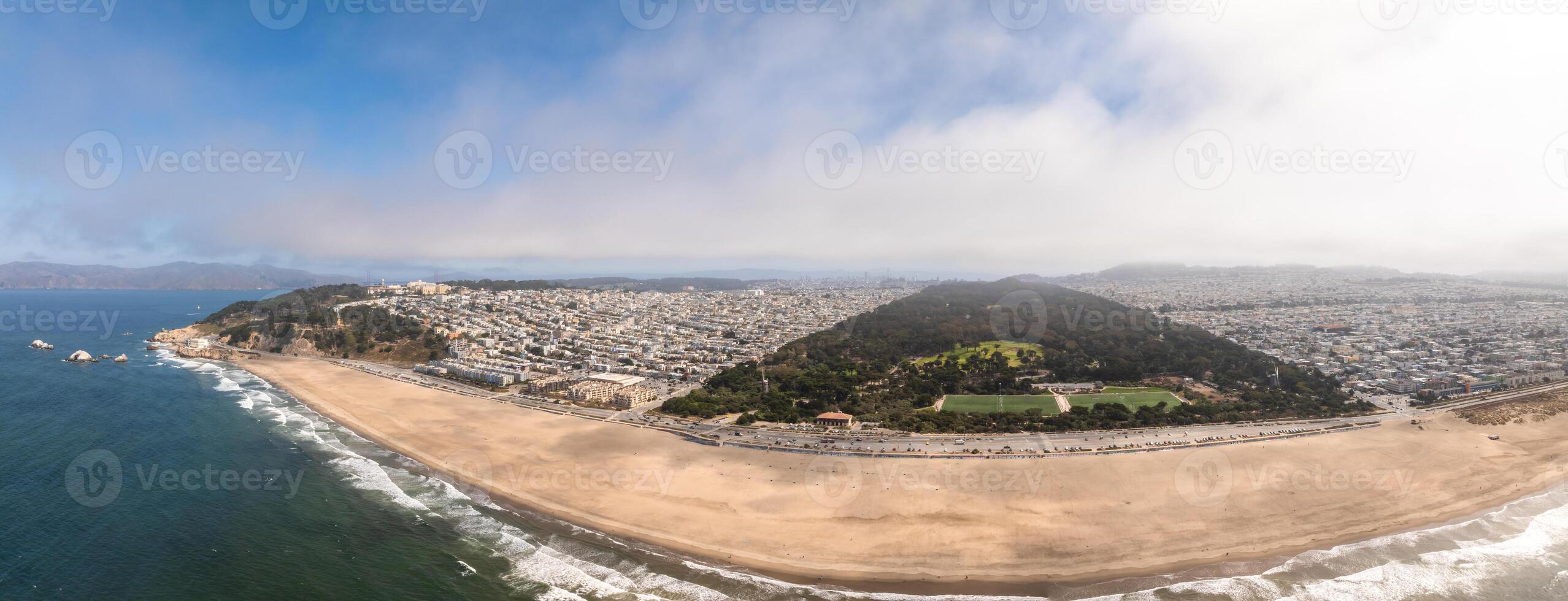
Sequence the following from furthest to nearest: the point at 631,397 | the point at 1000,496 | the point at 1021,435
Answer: the point at 631,397
the point at 1021,435
the point at 1000,496

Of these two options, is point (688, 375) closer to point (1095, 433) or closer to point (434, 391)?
point (434, 391)

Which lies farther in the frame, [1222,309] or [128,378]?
[1222,309]

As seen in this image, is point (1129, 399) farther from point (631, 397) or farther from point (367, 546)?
point (367, 546)

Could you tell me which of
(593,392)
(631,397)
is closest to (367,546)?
(631,397)

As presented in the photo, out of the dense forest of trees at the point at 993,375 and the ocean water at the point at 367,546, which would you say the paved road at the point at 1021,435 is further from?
the ocean water at the point at 367,546

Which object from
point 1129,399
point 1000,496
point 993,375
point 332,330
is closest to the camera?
point 1000,496

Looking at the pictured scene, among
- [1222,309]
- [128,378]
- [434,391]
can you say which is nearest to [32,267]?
[128,378]

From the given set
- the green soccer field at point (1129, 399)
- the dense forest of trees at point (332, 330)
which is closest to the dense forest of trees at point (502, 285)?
the dense forest of trees at point (332, 330)
